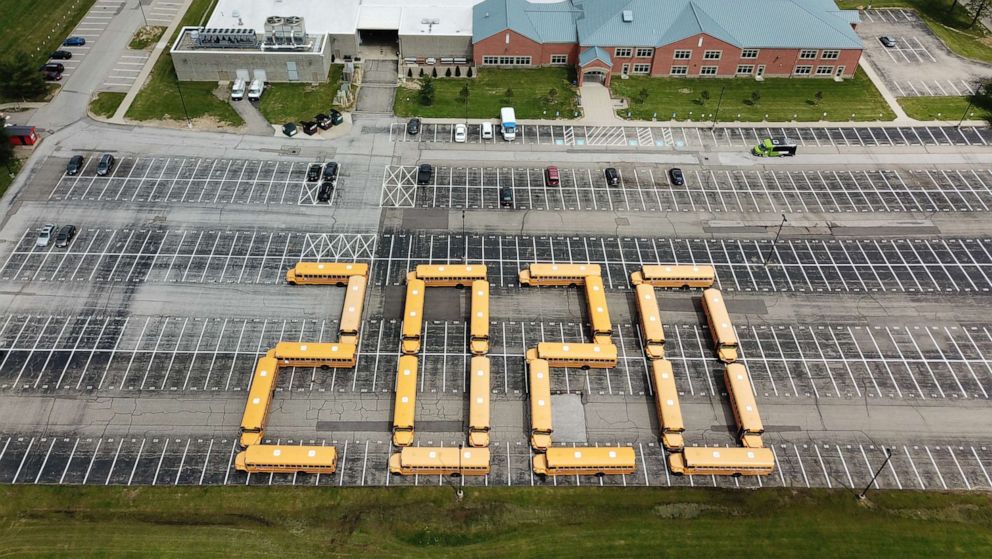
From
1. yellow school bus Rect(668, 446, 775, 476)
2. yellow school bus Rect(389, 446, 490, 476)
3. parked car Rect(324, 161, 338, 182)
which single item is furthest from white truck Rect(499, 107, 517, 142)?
yellow school bus Rect(668, 446, 775, 476)

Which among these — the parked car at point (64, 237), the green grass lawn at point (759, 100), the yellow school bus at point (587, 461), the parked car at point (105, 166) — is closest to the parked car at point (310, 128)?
the parked car at point (105, 166)

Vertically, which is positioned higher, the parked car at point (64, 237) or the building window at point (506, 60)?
the building window at point (506, 60)

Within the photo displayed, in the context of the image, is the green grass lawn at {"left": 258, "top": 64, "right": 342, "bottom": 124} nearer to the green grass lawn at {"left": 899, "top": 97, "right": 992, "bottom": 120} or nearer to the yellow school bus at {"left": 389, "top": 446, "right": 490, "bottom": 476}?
the yellow school bus at {"left": 389, "top": 446, "right": 490, "bottom": 476}

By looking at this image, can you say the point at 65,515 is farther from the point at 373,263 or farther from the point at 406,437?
the point at 373,263

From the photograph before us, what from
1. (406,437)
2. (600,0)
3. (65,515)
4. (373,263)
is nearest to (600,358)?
(406,437)

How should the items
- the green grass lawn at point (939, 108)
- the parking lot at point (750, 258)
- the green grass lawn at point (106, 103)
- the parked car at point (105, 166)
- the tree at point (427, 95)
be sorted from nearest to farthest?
the parking lot at point (750, 258), the parked car at point (105, 166), the green grass lawn at point (106, 103), the green grass lawn at point (939, 108), the tree at point (427, 95)

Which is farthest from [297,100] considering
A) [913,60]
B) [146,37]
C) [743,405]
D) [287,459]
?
[913,60]

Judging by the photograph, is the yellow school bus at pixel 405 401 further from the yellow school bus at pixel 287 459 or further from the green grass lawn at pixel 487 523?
the yellow school bus at pixel 287 459
